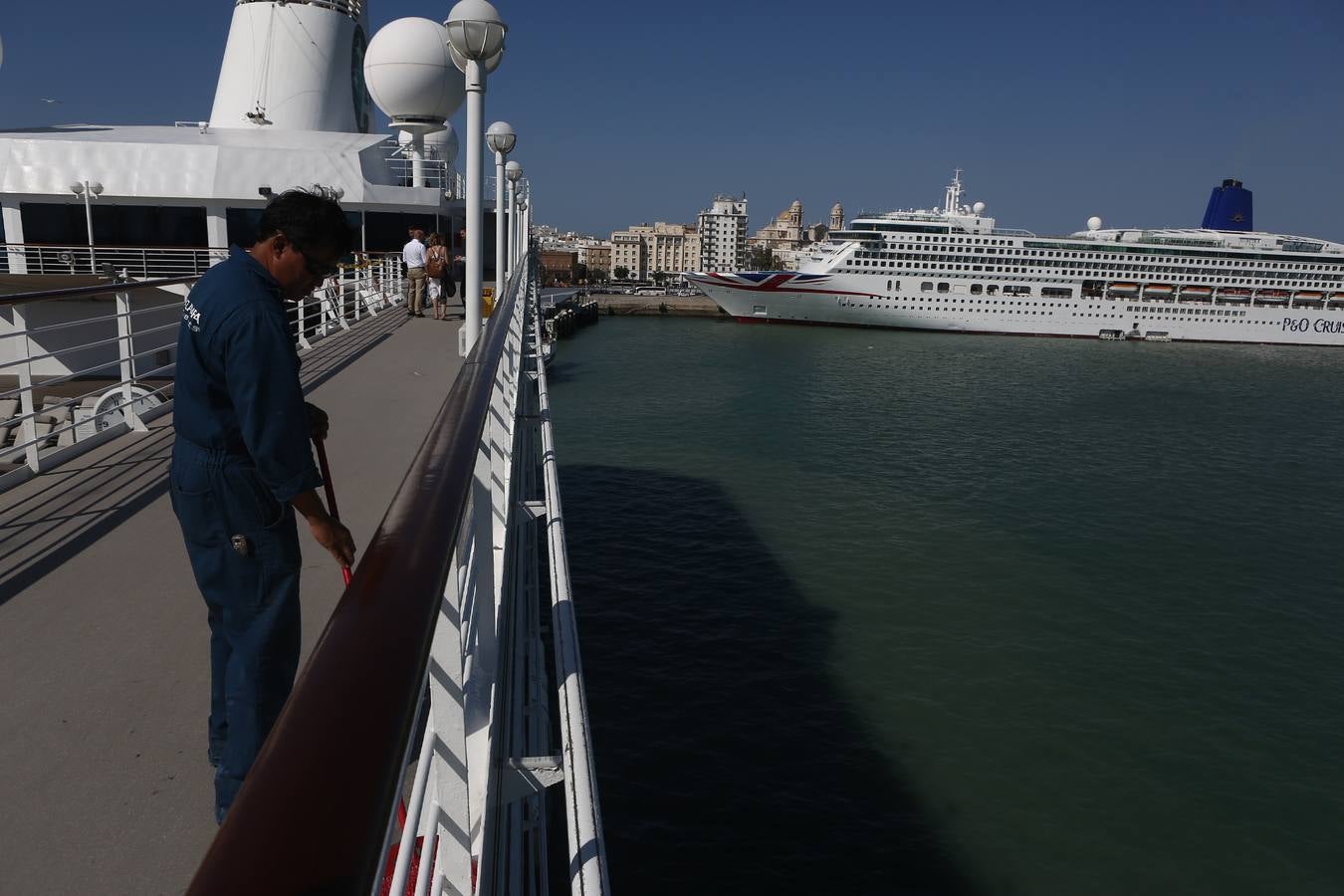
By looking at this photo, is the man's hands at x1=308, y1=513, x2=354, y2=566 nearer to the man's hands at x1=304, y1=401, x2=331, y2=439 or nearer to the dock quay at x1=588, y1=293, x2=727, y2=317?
the man's hands at x1=304, y1=401, x2=331, y2=439

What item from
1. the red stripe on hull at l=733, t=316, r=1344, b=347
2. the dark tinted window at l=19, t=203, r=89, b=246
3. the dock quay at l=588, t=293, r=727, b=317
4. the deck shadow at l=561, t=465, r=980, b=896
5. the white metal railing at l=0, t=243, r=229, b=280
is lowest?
the deck shadow at l=561, t=465, r=980, b=896

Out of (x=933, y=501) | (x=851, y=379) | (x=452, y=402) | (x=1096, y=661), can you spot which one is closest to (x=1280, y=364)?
(x=851, y=379)

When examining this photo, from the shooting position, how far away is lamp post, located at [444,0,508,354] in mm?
6793

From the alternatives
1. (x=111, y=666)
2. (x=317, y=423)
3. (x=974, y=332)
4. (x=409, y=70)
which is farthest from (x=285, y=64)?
(x=974, y=332)

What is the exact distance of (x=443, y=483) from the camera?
151cm

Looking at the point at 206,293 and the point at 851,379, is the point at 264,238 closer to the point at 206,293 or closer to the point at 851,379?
the point at 206,293

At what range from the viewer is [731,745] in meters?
7.96

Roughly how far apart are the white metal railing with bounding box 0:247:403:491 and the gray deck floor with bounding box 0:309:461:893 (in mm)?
348

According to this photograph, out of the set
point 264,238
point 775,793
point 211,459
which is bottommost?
point 775,793

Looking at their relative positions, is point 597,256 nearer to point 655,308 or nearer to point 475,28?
point 655,308

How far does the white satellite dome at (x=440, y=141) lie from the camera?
2336 centimetres

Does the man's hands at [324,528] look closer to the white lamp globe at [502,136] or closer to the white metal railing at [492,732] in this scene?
the white metal railing at [492,732]

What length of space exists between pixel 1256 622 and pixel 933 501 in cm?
536

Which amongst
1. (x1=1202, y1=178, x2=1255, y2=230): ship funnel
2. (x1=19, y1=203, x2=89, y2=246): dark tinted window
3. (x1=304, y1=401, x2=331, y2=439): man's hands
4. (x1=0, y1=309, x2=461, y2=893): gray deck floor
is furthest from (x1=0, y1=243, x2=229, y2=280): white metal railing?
(x1=1202, y1=178, x2=1255, y2=230): ship funnel
